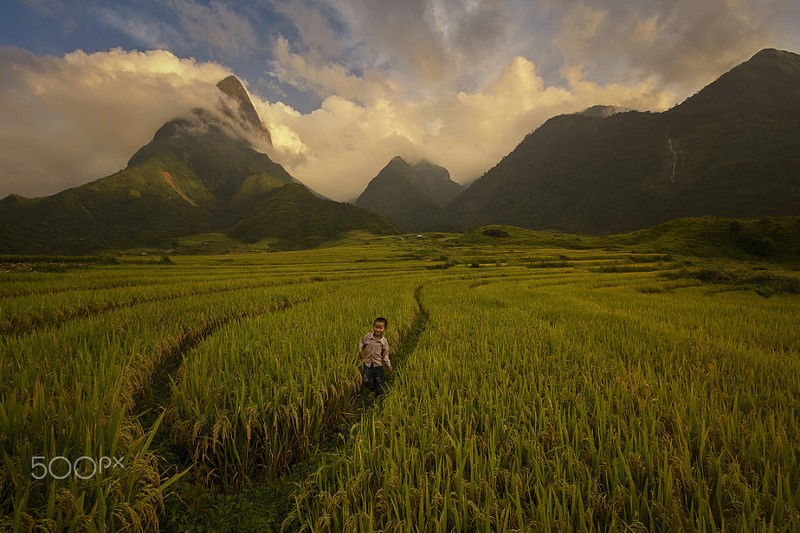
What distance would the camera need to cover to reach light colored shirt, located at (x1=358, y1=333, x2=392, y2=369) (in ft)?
18.7

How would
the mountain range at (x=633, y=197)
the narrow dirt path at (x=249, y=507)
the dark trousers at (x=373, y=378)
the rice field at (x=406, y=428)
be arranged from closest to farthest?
the rice field at (x=406, y=428) → the narrow dirt path at (x=249, y=507) → the dark trousers at (x=373, y=378) → the mountain range at (x=633, y=197)

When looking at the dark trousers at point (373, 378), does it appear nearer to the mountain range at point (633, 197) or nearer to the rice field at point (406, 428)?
the rice field at point (406, 428)

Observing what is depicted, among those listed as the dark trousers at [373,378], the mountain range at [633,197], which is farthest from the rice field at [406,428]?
the mountain range at [633,197]

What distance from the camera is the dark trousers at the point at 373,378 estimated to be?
5652mm

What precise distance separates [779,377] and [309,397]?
763cm

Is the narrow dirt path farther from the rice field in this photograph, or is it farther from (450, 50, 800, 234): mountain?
(450, 50, 800, 234): mountain

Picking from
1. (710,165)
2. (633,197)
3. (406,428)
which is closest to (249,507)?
(406,428)

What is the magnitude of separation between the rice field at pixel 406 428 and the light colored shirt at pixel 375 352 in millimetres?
272

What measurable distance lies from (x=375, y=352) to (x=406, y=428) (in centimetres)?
204

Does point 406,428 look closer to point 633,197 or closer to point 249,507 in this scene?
point 249,507

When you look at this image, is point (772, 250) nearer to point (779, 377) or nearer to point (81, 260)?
point (779, 377)

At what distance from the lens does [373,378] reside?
18.8 feet

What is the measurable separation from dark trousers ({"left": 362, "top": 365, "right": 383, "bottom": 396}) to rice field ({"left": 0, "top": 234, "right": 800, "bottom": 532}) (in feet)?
0.62

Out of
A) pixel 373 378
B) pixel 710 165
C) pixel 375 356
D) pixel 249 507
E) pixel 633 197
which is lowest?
pixel 249 507
